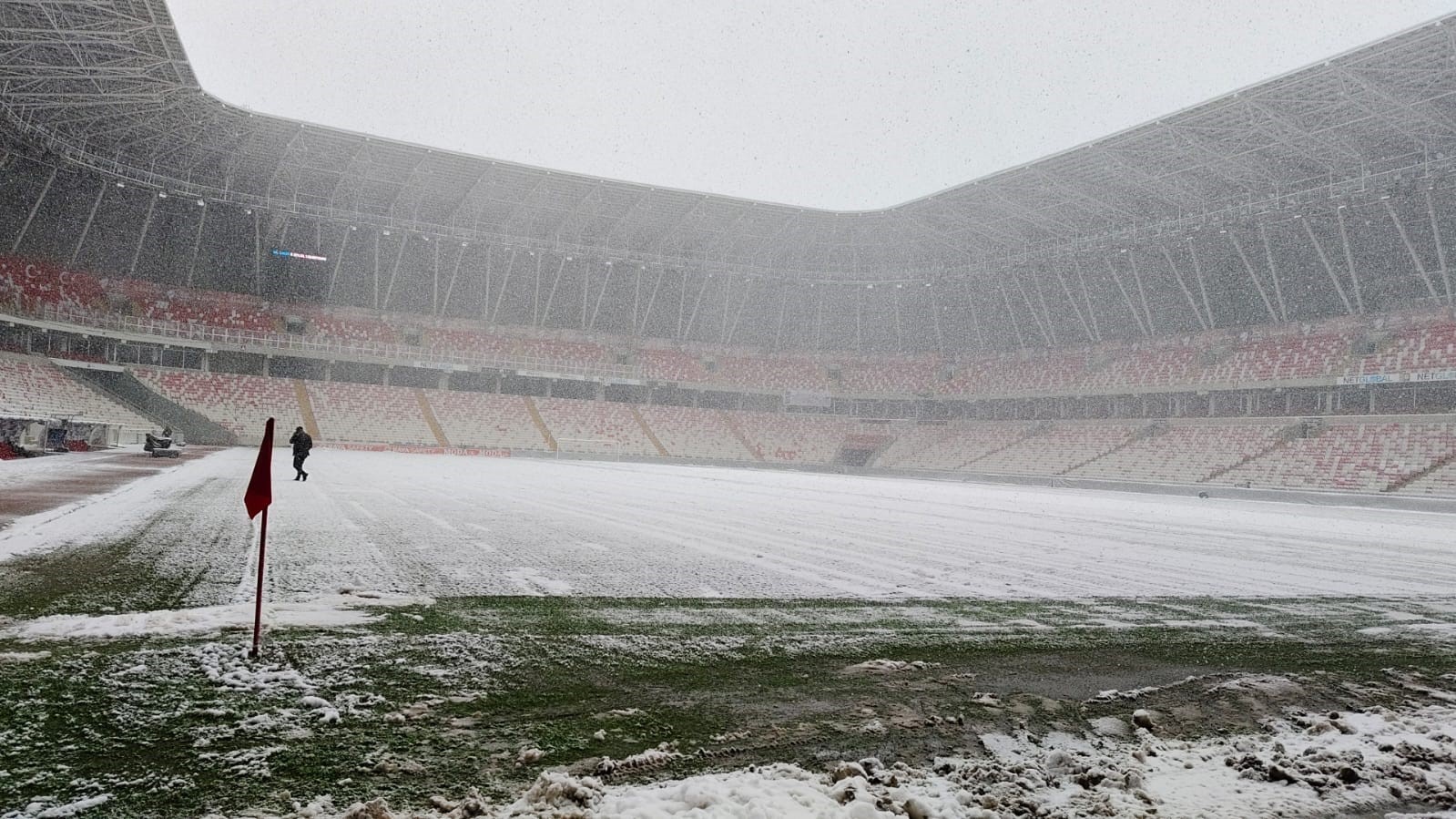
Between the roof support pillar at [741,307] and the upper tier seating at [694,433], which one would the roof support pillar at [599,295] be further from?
the roof support pillar at [741,307]

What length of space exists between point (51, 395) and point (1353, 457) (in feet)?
186

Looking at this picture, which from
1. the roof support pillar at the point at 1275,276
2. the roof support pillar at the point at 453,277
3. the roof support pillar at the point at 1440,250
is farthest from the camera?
the roof support pillar at the point at 453,277

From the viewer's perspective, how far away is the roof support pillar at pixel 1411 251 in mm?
36531

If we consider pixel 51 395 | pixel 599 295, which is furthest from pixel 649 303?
pixel 51 395

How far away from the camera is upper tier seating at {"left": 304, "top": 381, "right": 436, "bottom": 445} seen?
1763 inches

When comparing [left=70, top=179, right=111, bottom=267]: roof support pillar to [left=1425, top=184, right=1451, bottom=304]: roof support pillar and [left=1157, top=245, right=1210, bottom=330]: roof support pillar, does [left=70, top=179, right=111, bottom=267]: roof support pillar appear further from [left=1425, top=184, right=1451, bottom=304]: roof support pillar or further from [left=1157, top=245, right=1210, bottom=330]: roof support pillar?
[left=1425, top=184, right=1451, bottom=304]: roof support pillar

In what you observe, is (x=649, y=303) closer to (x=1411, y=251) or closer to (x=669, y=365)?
(x=669, y=365)

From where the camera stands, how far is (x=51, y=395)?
34562mm

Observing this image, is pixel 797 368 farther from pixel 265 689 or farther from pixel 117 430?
pixel 265 689

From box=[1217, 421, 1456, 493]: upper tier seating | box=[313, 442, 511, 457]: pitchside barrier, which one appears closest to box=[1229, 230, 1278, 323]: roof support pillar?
box=[1217, 421, 1456, 493]: upper tier seating

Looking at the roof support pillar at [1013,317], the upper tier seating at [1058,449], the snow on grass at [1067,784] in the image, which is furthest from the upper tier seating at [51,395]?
the roof support pillar at [1013,317]

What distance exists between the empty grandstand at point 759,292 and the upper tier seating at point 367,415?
21 centimetres

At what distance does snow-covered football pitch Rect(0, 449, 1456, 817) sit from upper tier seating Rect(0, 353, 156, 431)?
1253 inches

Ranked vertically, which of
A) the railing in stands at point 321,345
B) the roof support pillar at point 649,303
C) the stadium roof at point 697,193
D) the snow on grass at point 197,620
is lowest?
the snow on grass at point 197,620
